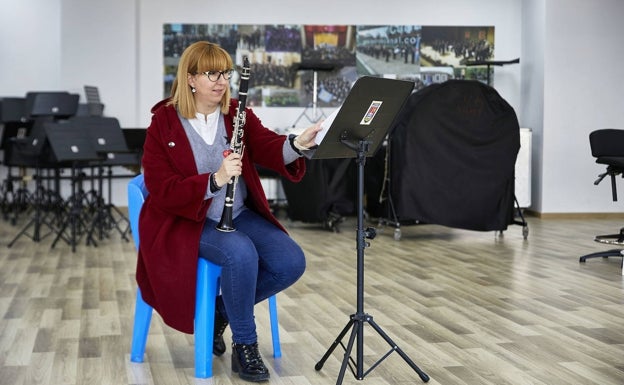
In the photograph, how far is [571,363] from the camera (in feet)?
11.7

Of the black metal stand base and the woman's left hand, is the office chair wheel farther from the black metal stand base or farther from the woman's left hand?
the woman's left hand

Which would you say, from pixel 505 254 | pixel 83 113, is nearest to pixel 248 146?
pixel 505 254

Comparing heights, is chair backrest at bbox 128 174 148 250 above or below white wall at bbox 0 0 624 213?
below

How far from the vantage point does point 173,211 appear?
10.8ft

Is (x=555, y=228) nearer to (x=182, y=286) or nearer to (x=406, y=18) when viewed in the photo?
(x=406, y=18)

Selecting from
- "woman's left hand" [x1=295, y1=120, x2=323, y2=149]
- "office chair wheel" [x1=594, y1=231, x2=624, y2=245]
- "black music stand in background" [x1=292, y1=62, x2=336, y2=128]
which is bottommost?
"office chair wheel" [x1=594, y1=231, x2=624, y2=245]

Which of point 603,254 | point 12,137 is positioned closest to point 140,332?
point 603,254

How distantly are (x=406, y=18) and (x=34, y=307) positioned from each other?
273 inches

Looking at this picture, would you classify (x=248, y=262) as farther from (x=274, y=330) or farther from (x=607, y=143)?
(x=607, y=143)

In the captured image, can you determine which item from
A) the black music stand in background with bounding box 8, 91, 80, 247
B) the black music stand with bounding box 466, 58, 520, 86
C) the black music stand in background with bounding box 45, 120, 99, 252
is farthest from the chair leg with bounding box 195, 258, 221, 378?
the black music stand with bounding box 466, 58, 520, 86

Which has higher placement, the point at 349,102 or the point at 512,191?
the point at 349,102

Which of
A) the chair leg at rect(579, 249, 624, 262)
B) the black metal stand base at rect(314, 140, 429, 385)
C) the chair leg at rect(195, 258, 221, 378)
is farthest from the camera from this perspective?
the chair leg at rect(579, 249, 624, 262)

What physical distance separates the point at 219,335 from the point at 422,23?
24.9 feet

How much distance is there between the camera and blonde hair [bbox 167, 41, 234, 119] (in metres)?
3.39
